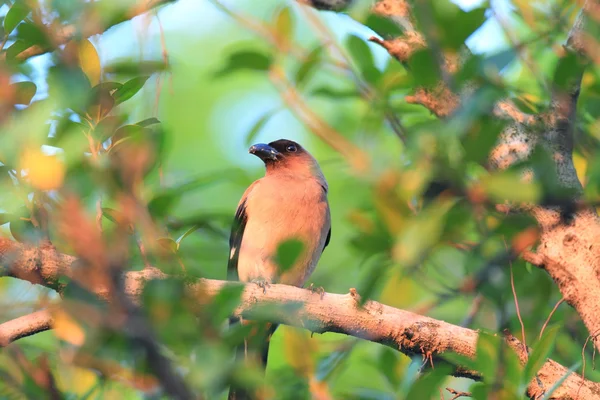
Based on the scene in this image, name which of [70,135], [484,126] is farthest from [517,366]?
[70,135]

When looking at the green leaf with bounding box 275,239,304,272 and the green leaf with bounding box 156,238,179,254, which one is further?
the green leaf with bounding box 275,239,304,272

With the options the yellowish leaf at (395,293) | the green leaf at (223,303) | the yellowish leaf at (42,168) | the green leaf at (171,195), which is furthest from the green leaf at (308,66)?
the yellowish leaf at (395,293)

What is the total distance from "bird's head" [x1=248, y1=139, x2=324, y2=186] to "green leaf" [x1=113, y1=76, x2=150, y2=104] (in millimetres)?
4322

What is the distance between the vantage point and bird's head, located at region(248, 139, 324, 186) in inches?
252

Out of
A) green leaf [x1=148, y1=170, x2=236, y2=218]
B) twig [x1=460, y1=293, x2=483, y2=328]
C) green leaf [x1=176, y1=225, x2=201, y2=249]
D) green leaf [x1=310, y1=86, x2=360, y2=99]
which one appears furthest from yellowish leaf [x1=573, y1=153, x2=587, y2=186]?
green leaf [x1=148, y1=170, x2=236, y2=218]

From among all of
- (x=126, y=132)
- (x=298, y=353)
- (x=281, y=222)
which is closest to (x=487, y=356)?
(x=298, y=353)

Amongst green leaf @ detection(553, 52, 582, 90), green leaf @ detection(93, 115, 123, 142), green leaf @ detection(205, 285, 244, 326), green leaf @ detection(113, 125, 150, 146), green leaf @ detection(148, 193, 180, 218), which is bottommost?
green leaf @ detection(205, 285, 244, 326)

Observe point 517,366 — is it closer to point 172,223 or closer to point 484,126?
point 484,126

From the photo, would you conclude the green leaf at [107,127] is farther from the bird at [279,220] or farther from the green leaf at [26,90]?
the bird at [279,220]

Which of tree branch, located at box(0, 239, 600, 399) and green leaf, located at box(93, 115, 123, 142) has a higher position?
green leaf, located at box(93, 115, 123, 142)

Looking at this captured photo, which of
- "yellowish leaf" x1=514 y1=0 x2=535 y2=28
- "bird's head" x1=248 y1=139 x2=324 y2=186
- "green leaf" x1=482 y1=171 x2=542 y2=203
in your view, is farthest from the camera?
"bird's head" x1=248 y1=139 x2=324 y2=186

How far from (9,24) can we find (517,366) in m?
1.63

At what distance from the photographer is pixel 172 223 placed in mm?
1787

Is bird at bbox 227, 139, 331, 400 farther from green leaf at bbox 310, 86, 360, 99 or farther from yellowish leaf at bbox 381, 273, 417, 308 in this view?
green leaf at bbox 310, 86, 360, 99
